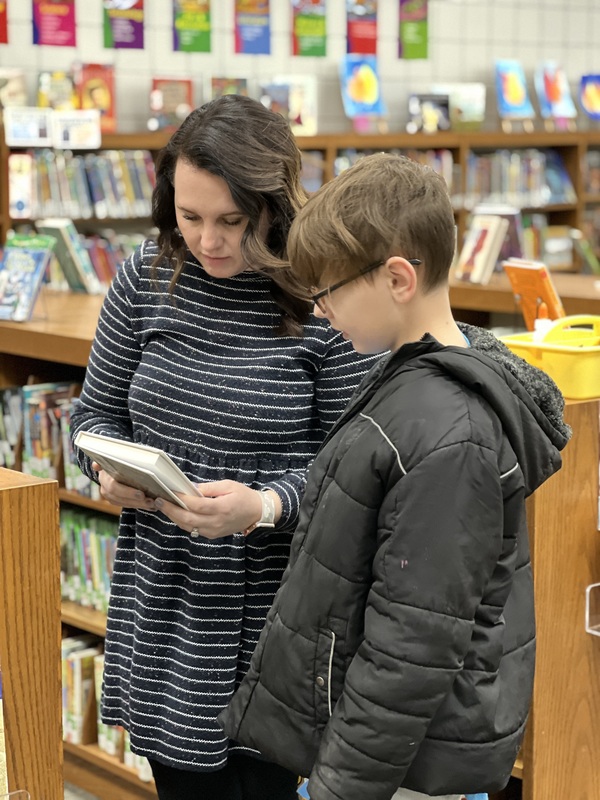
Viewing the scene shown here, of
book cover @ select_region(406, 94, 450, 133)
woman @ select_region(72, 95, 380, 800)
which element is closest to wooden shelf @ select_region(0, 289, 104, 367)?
woman @ select_region(72, 95, 380, 800)

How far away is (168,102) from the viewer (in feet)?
22.1

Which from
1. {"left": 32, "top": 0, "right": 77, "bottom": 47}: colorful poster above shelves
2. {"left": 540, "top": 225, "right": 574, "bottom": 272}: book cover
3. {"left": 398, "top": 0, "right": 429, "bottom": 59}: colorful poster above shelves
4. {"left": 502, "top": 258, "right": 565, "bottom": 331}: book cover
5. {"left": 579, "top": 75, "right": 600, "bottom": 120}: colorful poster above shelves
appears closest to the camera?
{"left": 502, "top": 258, "right": 565, "bottom": 331}: book cover

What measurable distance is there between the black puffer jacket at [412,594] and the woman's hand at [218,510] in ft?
0.80

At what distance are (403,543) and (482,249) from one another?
3.47 m

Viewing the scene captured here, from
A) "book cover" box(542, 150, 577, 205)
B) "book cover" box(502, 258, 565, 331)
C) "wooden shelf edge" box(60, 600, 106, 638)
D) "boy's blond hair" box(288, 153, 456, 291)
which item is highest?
"boy's blond hair" box(288, 153, 456, 291)

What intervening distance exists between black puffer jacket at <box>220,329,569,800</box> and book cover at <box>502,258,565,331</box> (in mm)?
1444

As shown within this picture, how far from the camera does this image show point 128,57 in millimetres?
6734

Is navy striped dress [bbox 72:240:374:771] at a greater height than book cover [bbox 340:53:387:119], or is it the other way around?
book cover [bbox 340:53:387:119]

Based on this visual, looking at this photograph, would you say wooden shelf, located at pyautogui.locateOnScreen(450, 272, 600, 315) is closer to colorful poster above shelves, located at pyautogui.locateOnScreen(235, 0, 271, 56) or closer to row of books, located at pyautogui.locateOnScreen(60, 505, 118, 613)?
row of books, located at pyautogui.locateOnScreen(60, 505, 118, 613)

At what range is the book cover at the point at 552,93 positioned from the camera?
838 centimetres

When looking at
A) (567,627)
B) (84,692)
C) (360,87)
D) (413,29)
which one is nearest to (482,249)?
(84,692)

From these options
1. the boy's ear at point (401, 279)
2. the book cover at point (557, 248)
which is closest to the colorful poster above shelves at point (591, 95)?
the book cover at point (557, 248)

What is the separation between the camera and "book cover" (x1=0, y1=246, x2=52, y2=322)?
340cm

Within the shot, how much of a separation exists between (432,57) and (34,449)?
5552 millimetres
